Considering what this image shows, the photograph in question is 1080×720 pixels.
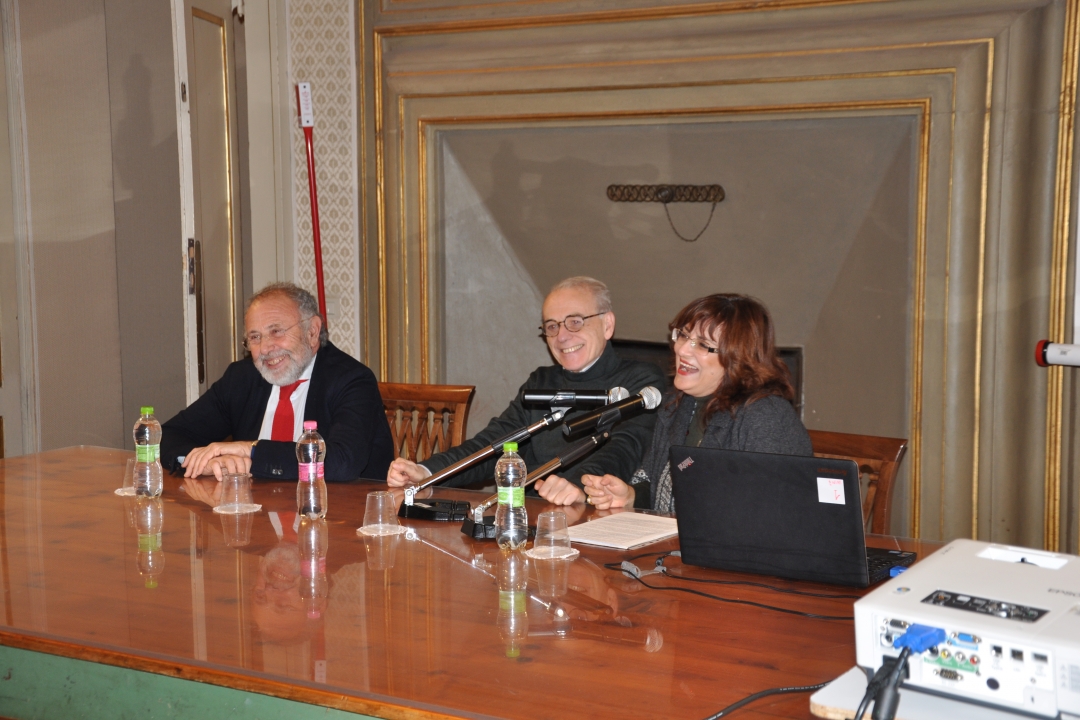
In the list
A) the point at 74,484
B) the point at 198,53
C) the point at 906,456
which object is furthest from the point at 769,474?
the point at 198,53

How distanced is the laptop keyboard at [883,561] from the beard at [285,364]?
5.66 feet

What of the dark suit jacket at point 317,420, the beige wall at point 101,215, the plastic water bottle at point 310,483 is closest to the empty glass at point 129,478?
the dark suit jacket at point 317,420

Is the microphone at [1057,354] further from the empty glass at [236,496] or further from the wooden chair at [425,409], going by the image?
the empty glass at [236,496]

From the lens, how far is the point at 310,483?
7.06 feet

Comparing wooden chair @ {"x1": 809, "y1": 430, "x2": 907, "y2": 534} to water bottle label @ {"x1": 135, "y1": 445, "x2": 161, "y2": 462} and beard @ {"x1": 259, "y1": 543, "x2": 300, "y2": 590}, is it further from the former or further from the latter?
water bottle label @ {"x1": 135, "y1": 445, "x2": 161, "y2": 462}

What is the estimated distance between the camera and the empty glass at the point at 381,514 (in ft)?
6.61

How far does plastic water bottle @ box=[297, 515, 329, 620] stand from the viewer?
1.54 metres

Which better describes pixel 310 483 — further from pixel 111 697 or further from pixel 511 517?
pixel 111 697

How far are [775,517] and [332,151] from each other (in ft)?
10.6

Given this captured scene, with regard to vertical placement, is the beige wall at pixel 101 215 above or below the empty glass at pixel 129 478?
above

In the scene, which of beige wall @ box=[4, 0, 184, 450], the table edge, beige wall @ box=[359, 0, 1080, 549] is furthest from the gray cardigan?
beige wall @ box=[4, 0, 184, 450]

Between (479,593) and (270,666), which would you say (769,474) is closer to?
(479,593)

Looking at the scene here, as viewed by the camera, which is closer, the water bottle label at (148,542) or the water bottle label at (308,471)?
the water bottle label at (148,542)

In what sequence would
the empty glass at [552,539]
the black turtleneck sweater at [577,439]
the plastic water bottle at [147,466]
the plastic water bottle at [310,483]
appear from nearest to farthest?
the empty glass at [552,539]
the plastic water bottle at [310,483]
the plastic water bottle at [147,466]
the black turtleneck sweater at [577,439]
